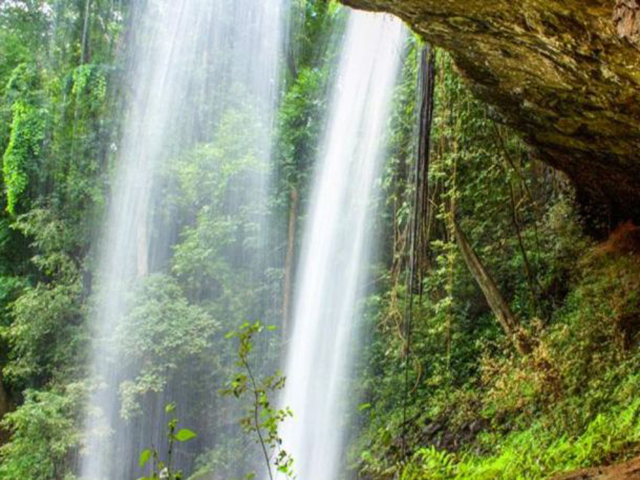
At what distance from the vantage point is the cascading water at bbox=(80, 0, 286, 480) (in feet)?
Result: 41.7

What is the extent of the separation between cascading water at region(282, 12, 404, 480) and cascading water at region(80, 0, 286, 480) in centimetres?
174

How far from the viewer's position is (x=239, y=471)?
1221cm

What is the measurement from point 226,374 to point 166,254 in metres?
3.53

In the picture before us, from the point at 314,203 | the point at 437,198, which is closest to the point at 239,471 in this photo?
the point at 314,203

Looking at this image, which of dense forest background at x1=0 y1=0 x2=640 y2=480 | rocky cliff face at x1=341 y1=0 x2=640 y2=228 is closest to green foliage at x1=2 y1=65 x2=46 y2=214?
dense forest background at x1=0 y1=0 x2=640 y2=480

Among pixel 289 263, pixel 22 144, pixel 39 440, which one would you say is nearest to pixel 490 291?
pixel 289 263

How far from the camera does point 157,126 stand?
1586 cm

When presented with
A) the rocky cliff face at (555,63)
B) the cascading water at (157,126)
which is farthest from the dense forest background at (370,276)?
the rocky cliff face at (555,63)

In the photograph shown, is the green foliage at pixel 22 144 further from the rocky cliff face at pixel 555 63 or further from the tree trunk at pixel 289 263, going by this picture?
the rocky cliff face at pixel 555 63

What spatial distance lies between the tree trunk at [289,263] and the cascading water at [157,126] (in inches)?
28.6

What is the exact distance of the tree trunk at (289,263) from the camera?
44.9ft

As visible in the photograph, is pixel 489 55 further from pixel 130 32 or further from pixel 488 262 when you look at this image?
pixel 130 32

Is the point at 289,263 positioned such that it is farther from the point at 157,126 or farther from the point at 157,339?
the point at 157,126

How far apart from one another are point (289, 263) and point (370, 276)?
2.61m
